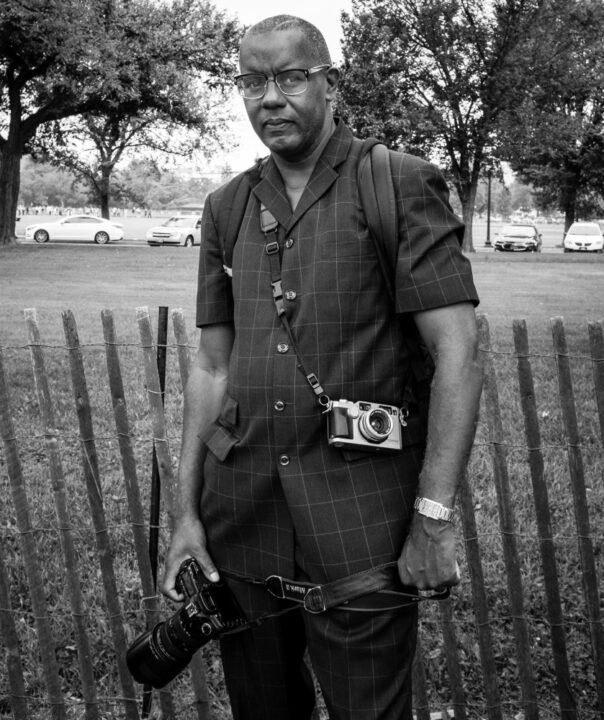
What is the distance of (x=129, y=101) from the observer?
25.5m

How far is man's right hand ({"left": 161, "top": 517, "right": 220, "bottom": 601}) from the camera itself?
2.32 m

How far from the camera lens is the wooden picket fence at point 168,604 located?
118 inches

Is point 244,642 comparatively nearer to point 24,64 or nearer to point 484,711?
point 484,711

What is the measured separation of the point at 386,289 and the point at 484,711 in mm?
2070

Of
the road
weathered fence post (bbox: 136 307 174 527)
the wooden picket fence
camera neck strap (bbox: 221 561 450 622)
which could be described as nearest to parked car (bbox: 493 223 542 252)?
the road

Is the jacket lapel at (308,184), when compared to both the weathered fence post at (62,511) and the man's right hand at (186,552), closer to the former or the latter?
the man's right hand at (186,552)

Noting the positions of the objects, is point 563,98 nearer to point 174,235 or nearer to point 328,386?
point 174,235

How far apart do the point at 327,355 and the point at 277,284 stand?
0.23m

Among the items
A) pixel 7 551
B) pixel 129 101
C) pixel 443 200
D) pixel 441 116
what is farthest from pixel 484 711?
pixel 441 116

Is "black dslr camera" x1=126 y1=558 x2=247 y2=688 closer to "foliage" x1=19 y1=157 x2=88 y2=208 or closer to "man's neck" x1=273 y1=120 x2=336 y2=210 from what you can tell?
"man's neck" x1=273 y1=120 x2=336 y2=210

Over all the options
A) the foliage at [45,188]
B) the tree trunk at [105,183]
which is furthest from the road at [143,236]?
the foliage at [45,188]

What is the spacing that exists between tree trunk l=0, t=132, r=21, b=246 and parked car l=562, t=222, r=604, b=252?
21632 mm

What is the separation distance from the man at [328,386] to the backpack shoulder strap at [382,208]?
27 mm

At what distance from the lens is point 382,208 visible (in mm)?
1977
